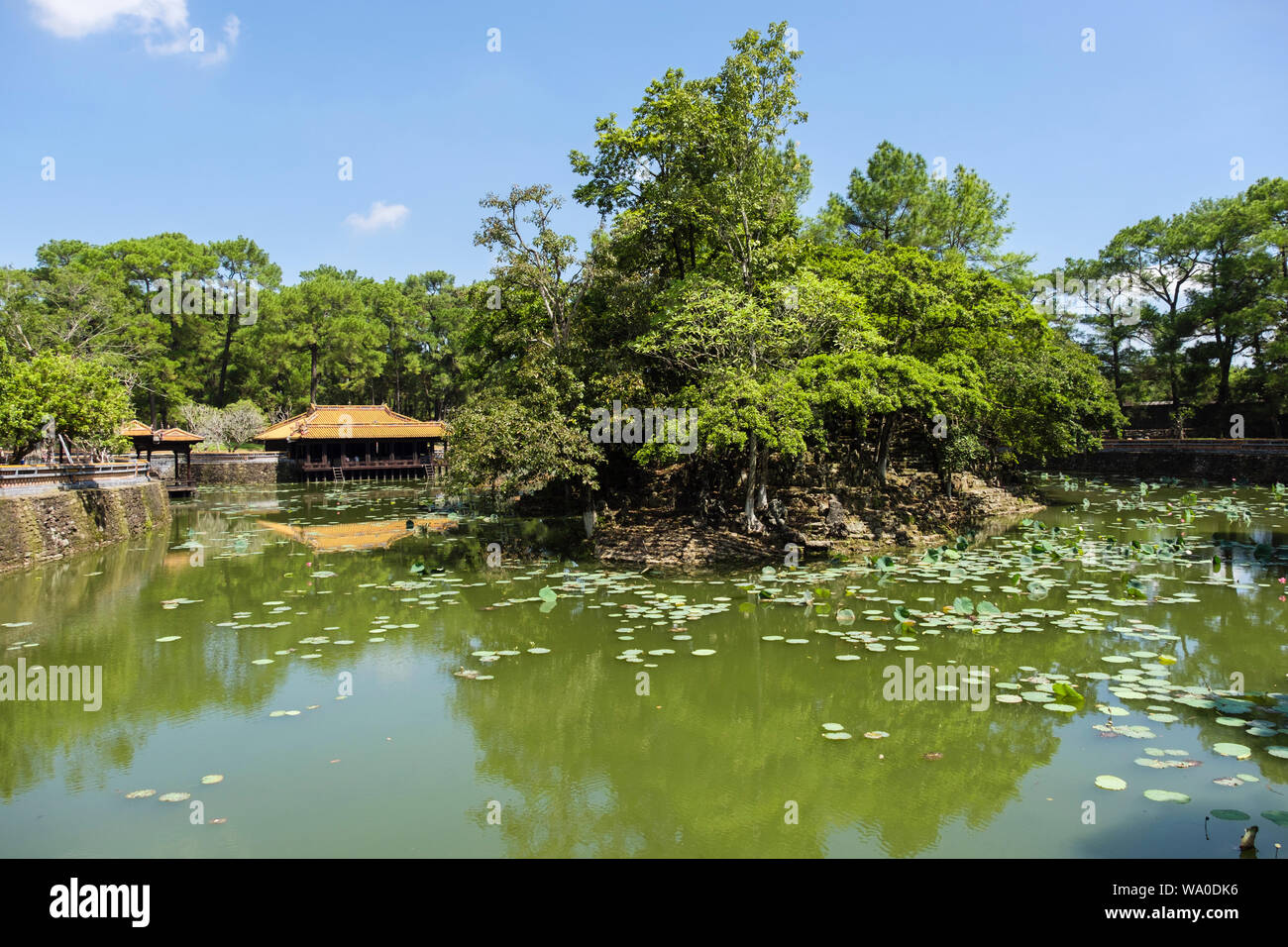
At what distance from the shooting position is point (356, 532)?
19062 mm

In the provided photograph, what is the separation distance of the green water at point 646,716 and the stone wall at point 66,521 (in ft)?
8.97

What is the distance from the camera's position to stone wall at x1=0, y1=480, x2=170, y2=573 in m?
14.4

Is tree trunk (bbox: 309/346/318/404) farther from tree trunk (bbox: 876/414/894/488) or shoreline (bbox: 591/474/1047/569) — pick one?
tree trunk (bbox: 876/414/894/488)

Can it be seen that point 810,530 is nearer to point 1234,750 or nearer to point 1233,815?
point 1234,750

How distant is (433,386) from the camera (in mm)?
50812

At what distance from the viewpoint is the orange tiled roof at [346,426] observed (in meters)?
36.5

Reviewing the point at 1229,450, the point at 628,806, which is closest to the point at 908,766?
the point at 628,806

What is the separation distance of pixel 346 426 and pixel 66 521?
20687 mm

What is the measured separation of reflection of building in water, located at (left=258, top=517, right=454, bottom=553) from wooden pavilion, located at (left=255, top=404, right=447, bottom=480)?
50.8 feet

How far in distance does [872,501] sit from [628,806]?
1293cm

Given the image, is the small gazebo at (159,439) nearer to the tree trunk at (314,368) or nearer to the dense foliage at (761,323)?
the dense foliage at (761,323)

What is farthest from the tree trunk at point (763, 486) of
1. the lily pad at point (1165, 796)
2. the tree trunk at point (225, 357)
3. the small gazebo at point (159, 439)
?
the tree trunk at point (225, 357)

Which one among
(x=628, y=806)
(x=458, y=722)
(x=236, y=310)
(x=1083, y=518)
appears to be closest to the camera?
(x=628, y=806)
